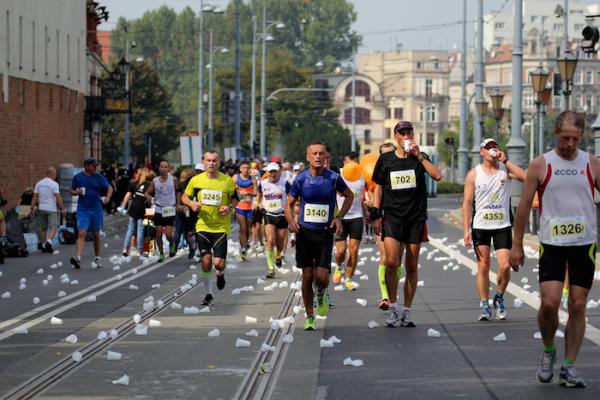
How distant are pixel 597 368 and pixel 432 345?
1999 mm

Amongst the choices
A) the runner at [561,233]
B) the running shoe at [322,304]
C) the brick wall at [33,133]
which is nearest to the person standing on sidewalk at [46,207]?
the brick wall at [33,133]

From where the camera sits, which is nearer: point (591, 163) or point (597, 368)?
point (591, 163)

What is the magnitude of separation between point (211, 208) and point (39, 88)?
3111 cm

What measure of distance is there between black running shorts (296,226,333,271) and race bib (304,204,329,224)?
10 centimetres

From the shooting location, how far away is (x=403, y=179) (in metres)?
14.0

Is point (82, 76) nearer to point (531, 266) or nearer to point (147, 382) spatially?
point (531, 266)

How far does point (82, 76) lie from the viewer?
58031 mm

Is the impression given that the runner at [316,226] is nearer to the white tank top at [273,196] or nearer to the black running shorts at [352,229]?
the black running shorts at [352,229]

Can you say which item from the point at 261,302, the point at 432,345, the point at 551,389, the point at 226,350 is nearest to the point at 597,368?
the point at 551,389

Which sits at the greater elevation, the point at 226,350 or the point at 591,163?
the point at 591,163

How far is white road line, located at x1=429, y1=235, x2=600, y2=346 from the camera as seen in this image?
13.2 meters

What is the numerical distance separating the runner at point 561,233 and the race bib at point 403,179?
3.92 metres

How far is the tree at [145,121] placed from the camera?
10881 cm

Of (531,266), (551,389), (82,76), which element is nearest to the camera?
(551,389)
